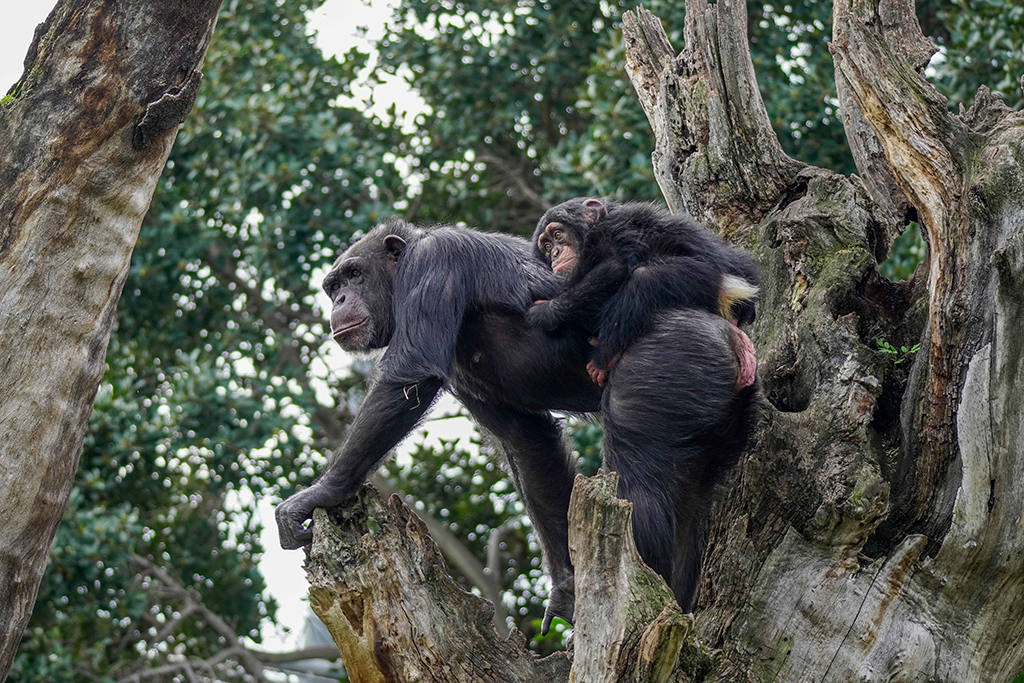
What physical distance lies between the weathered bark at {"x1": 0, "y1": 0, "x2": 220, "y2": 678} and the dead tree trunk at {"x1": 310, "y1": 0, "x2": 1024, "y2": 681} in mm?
1210

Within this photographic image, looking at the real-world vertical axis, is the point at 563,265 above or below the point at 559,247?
below

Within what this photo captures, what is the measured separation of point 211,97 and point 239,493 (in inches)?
129

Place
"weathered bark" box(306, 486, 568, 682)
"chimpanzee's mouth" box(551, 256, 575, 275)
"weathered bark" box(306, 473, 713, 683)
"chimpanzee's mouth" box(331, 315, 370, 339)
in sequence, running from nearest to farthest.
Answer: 1. "weathered bark" box(306, 473, 713, 683)
2. "weathered bark" box(306, 486, 568, 682)
3. "chimpanzee's mouth" box(551, 256, 575, 275)
4. "chimpanzee's mouth" box(331, 315, 370, 339)

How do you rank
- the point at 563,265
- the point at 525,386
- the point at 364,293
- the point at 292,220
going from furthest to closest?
the point at 292,220 → the point at 364,293 → the point at 563,265 → the point at 525,386

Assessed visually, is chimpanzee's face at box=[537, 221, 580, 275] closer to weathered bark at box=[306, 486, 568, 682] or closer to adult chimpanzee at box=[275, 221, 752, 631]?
adult chimpanzee at box=[275, 221, 752, 631]

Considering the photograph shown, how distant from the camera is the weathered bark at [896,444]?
3.71 meters

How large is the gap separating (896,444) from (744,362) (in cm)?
65

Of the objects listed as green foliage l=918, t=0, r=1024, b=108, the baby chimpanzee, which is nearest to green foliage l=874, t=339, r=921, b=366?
the baby chimpanzee

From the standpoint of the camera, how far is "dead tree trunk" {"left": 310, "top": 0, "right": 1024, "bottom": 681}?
361 centimetres

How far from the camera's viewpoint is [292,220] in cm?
933

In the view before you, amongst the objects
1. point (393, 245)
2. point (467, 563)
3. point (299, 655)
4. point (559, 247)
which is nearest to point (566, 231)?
point (559, 247)

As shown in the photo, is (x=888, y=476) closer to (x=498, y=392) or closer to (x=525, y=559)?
(x=498, y=392)

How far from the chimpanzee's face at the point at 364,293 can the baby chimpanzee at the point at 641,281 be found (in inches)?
34.3

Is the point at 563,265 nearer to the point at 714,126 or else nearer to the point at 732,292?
the point at 732,292
